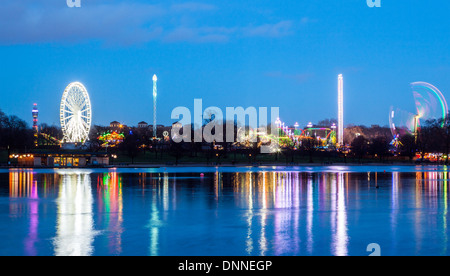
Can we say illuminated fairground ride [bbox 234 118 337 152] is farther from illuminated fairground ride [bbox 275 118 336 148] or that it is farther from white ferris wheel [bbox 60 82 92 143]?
white ferris wheel [bbox 60 82 92 143]

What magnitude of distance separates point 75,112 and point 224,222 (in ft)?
235

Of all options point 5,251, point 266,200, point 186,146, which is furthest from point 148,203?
point 186,146

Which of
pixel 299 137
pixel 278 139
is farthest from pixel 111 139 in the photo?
pixel 299 137

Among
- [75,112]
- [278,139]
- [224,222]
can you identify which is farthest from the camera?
[278,139]

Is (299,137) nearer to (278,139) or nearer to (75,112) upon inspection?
(278,139)

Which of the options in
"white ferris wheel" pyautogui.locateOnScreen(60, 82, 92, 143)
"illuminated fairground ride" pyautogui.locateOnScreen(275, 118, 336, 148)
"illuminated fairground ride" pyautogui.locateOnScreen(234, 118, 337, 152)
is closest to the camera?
"white ferris wheel" pyautogui.locateOnScreen(60, 82, 92, 143)

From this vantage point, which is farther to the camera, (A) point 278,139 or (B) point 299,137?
(B) point 299,137

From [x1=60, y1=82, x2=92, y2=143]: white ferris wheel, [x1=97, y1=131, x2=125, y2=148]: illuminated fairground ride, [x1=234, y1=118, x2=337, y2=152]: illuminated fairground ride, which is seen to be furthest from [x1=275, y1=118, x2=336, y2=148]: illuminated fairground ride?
[x1=60, y1=82, x2=92, y2=143]: white ferris wheel

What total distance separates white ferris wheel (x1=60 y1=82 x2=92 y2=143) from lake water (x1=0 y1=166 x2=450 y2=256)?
5536 cm

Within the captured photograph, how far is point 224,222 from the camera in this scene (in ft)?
63.7

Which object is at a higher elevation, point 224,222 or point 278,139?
point 278,139

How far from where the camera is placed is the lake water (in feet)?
48.4

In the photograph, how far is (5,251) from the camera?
14.4 meters

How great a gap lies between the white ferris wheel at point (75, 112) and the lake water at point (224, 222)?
182ft
